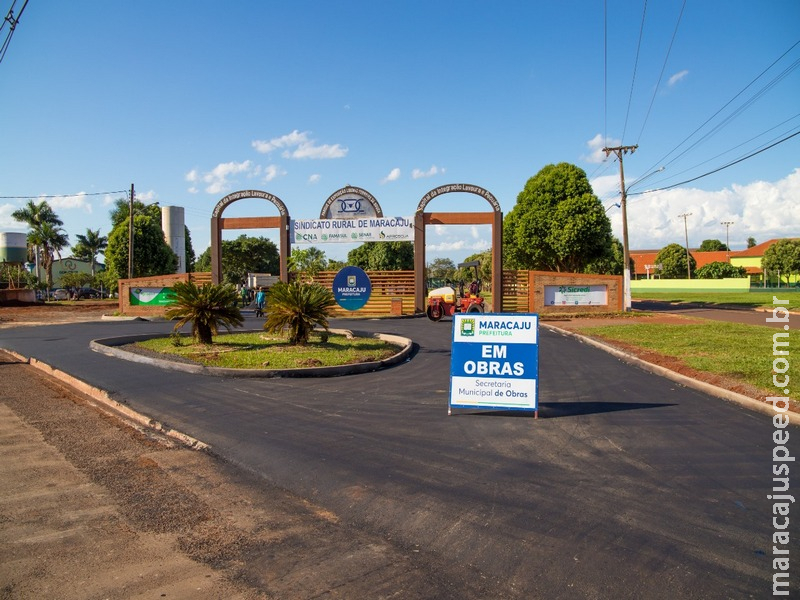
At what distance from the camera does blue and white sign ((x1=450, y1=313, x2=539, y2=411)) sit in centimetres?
903

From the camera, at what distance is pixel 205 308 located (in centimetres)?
1639

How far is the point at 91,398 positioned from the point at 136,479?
17.4ft

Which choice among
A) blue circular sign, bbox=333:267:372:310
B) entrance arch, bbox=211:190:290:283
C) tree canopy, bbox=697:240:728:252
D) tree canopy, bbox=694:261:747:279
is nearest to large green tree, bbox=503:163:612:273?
entrance arch, bbox=211:190:290:283

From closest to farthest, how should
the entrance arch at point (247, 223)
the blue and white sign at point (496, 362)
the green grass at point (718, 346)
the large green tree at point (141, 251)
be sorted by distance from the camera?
the blue and white sign at point (496, 362) → the green grass at point (718, 346) → the entrance arch at point (247, 223) → the large green tree at point (141, 251)

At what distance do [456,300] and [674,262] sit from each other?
78.7m

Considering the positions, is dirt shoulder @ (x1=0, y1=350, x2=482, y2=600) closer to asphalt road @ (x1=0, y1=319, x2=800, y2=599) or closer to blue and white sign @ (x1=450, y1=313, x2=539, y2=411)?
asphalt road @ (x1=0, y1=319, x2=800, y2=599)

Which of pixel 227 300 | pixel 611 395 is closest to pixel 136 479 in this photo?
pixel 611 395

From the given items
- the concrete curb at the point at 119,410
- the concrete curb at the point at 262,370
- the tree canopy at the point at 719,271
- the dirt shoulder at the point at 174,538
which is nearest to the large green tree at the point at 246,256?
the tree canopy at the point at 719,271

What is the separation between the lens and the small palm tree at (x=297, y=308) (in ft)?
51.5

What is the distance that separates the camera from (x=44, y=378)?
12930mm

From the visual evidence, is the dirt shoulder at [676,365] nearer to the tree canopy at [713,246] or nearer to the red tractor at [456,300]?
the red tractor at [456,300]

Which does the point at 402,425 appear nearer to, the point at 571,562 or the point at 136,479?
the point at 136,479

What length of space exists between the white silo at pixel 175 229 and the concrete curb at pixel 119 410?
223 feet

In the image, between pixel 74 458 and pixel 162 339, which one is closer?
pixel 74 458
